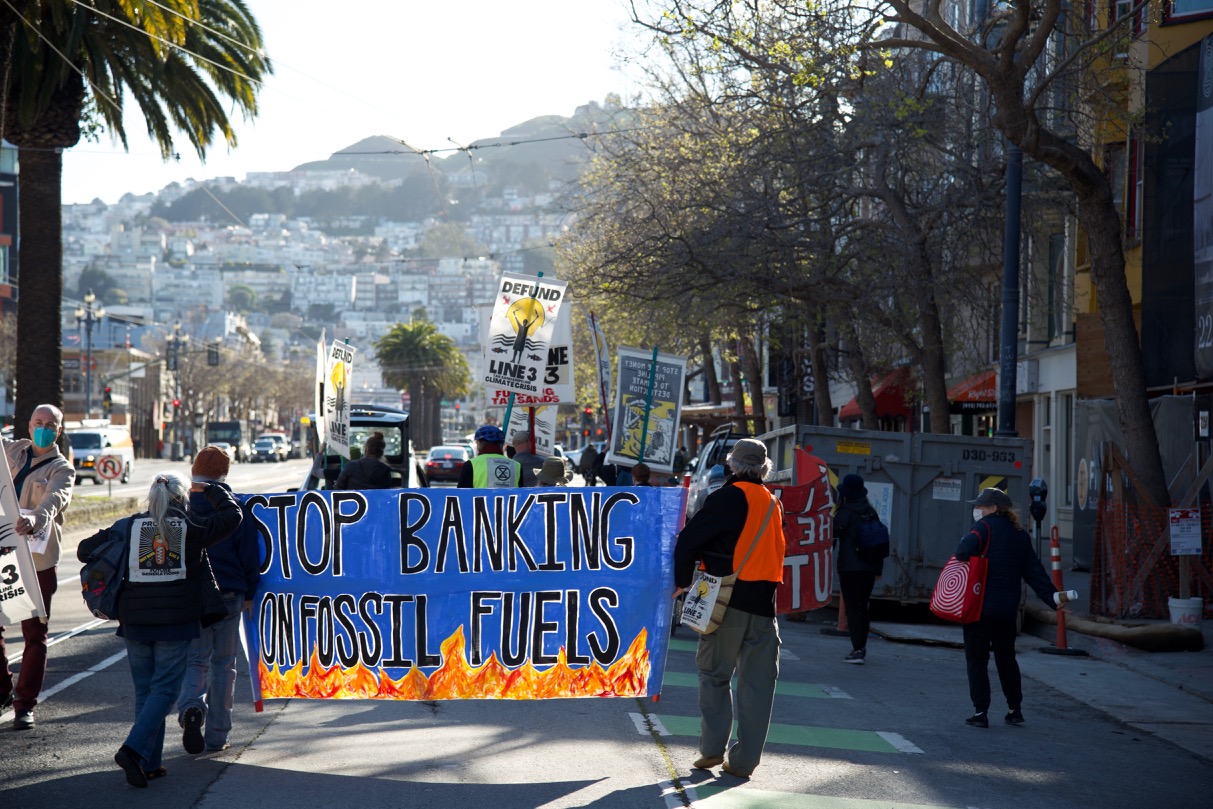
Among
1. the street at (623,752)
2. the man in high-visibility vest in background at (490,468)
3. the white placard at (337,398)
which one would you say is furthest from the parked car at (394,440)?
the street at (623,752)

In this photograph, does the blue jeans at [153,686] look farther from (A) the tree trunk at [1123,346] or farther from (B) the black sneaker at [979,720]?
(A) the tree trunk at [1123,346]

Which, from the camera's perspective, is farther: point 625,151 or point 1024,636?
point 625,151

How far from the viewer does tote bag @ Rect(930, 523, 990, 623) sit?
945cm

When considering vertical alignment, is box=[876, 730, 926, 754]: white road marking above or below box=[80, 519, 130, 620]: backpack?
below

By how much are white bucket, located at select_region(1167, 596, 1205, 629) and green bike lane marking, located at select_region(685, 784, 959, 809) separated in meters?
8.35

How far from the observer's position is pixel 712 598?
7441mm

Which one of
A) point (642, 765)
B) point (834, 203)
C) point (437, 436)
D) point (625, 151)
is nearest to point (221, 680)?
point (642, 765)

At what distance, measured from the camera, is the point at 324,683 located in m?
8.15

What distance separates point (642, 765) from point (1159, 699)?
5.76 m

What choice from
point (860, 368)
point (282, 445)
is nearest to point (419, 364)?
point (282, 445)

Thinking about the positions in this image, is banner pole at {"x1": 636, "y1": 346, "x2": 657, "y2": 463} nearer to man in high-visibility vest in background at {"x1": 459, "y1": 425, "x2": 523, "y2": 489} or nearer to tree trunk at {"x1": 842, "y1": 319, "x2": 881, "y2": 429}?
tree trunk at {"x1": 842, "y1": 319, "x2": 881, "y2": 429}

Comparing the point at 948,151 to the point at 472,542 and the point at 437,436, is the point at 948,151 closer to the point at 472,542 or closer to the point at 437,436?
the point at 472,542

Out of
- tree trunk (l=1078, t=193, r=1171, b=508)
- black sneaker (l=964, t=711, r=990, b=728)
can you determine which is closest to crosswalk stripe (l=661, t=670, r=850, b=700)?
black sneaker (l=964, t=711, r=990, b=728)

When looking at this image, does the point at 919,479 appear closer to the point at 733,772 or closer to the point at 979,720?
the point at 979,720
